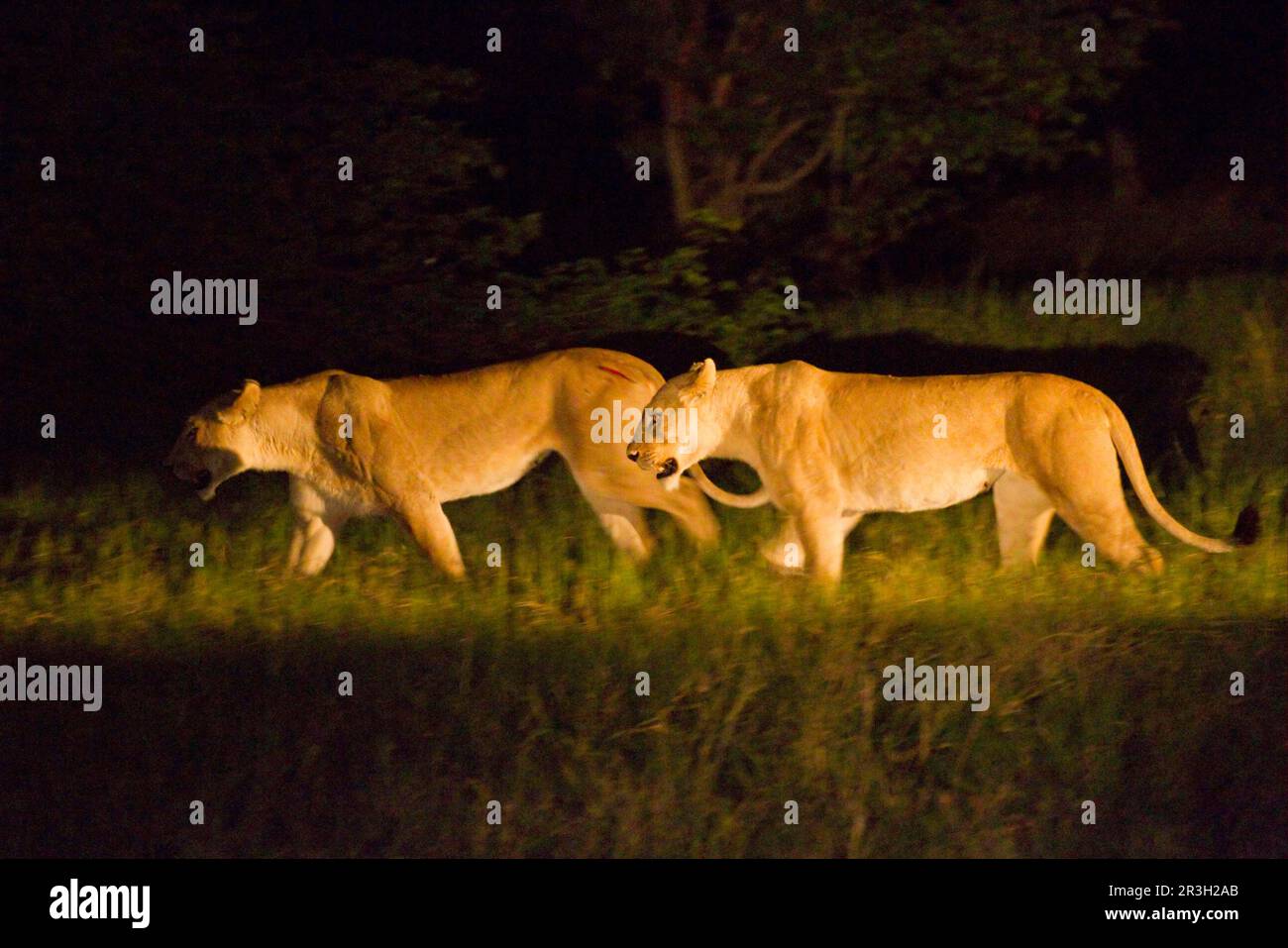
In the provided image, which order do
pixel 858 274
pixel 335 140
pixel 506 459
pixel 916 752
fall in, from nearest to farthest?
pixel 916 752
pixel 506 459
pixel 335 140
pixel 858 274

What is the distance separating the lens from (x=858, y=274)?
1317 cm

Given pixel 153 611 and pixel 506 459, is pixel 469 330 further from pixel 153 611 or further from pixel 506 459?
pixel 153 611

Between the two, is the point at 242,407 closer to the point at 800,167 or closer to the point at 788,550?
the point at 788,550

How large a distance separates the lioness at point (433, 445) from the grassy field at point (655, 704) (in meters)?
0.20

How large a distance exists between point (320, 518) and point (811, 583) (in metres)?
2.23

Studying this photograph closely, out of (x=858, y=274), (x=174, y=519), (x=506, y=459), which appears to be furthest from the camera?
(x=858, y=274)

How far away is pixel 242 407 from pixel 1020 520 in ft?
11.0

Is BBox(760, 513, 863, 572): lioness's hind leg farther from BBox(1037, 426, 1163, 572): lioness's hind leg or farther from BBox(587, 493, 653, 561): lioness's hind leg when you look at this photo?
BBox(1037, 426, 1163, 572): lioness's hind leg

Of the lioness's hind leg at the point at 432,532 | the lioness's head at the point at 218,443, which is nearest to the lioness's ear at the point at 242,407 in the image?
the lioness's head at the point at 218,443

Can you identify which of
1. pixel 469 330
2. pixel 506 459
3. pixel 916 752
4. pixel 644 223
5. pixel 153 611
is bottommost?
pixel 916 752

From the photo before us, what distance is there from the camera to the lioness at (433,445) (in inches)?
388

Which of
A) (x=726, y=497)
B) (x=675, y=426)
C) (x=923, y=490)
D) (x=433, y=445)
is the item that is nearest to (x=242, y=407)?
(x=433, y=445)

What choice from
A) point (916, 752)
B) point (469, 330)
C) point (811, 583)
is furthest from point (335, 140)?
point (916, 752)

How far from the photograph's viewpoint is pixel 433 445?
9.95 meters
